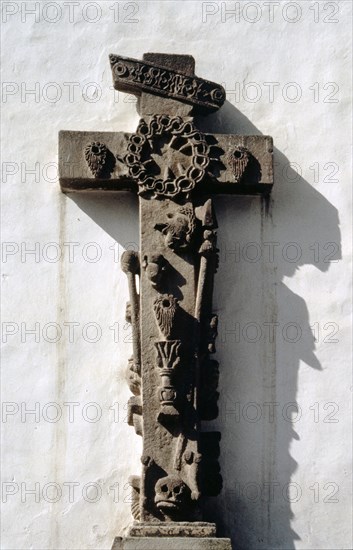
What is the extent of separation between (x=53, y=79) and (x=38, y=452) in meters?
1.82

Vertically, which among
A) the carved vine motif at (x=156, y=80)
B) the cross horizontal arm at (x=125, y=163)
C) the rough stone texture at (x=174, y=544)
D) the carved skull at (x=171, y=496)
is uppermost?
the carved vine motif at (x=156, y=80)

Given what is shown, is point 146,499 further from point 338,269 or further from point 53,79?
point 53,79

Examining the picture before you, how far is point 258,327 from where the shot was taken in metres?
5.57

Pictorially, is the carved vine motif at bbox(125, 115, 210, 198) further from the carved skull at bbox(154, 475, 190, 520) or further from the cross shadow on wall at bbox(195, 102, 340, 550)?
the carved skull at bbox(154, 475, 190, 520)

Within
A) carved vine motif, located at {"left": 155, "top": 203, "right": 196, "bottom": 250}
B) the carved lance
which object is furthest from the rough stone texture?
carved vine motif, located at {"left": 155, "top": 203, "right": 196, "bottom": 250}

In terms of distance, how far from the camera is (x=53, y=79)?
580cm

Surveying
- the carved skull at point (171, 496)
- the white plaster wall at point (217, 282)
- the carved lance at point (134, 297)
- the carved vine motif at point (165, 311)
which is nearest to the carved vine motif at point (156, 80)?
the white plaster wall at point (217, 282)

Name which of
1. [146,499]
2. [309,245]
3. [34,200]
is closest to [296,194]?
[309,245]

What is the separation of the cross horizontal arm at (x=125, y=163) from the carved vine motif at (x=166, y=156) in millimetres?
47

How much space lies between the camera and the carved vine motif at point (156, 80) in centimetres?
557

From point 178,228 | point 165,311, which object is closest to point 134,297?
point 165,311

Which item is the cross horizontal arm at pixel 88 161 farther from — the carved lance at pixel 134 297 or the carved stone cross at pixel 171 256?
the carved lance at pixel 134 297

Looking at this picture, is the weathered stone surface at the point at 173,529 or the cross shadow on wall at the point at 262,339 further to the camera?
the cross shadow on wall at the point at 262,339

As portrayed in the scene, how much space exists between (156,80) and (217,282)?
100 centimetres
